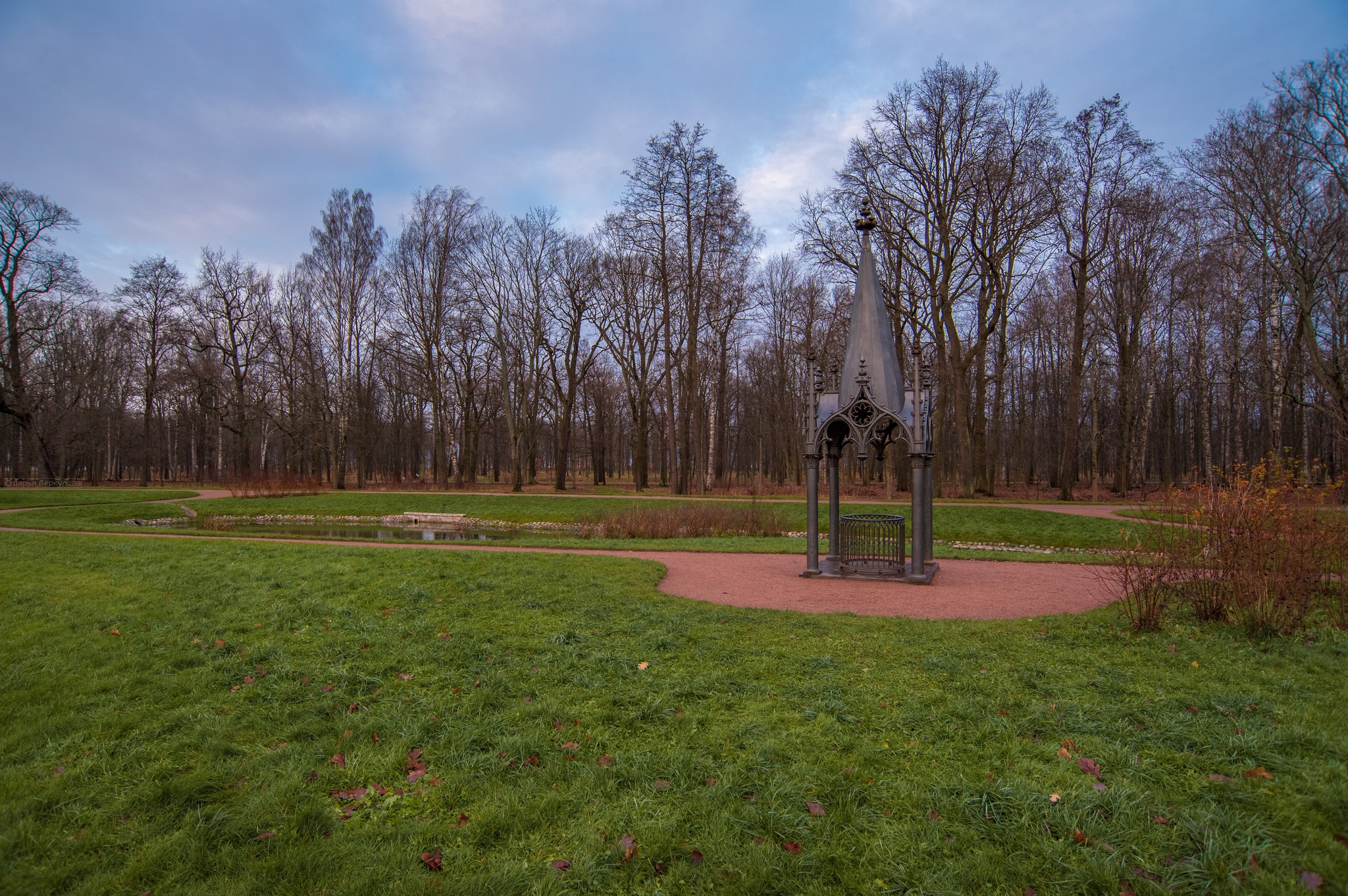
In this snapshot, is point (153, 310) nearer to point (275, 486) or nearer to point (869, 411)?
point (275, 486)

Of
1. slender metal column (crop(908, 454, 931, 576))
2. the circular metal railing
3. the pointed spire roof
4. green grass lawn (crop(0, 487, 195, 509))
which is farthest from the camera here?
green grass lawn (crop(0, 487, 195, 509))

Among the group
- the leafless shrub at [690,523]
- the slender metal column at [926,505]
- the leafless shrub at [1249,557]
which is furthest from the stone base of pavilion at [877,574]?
the leafless shrub at [690,523]

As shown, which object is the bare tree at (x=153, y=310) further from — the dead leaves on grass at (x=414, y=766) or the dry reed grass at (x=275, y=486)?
the dead leaves on grass at (x=414, y=766)

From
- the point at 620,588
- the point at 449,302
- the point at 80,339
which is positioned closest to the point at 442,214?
the point at 449,302

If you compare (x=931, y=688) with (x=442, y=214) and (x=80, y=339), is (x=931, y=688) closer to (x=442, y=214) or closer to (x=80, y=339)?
(x=442, y=214)

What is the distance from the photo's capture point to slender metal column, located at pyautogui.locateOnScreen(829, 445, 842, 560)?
11344 millimetres

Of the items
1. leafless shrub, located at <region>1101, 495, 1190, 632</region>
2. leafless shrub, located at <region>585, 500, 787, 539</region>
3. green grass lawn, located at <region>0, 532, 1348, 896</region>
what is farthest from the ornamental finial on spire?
leafless shrub, located at <region>585, 500, 787, 539</region>

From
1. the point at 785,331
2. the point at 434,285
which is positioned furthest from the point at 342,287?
the point at 785,331

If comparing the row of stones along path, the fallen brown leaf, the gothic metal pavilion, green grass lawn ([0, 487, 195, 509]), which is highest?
the gothic metal pavilion

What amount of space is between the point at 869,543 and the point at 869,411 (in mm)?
2385

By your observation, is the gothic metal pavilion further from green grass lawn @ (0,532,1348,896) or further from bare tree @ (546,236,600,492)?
bare tree @ (546,236,600,492)

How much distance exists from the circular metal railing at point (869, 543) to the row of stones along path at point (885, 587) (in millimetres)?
677

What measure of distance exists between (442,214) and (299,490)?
17716 millimetres

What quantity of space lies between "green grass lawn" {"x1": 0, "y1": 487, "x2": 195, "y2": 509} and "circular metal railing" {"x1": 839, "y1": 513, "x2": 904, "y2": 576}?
2931 cm
